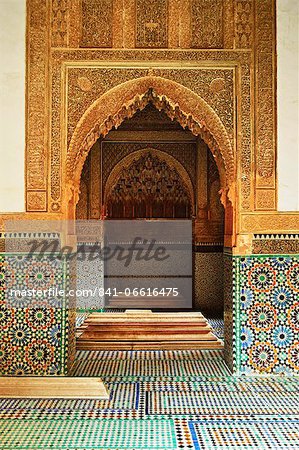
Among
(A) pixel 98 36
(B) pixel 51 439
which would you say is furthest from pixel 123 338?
(A) pixel 98 36

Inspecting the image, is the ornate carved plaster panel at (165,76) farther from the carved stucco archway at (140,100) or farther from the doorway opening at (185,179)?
the doorway opening at (185,179)

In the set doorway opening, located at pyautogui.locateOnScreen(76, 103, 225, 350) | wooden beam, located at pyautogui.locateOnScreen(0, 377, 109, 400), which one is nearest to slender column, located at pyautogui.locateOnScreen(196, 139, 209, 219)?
doorway opening, located at pyautogui.locateOnScreen(76, 103, 225, 350)

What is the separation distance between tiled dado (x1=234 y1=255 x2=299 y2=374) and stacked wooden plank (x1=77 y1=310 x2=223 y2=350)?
3.55 feet

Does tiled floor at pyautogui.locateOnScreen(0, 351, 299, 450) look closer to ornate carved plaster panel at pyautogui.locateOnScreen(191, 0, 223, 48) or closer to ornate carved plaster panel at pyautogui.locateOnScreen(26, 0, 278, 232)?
ornate carved plaster panel at pyautogui.locateOnScreen(26, 0, 278, 232)

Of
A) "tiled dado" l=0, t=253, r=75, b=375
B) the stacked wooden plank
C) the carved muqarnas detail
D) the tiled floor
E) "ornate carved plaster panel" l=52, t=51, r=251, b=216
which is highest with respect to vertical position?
"ornate carved plaster panel" l=52, t=51, r=251, b=216

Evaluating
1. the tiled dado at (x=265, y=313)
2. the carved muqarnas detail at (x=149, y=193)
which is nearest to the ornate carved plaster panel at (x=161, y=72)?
the tiled dado at (x=265, y=313)

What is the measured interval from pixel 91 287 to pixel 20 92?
12.6 ft

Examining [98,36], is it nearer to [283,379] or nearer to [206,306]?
[283,379]

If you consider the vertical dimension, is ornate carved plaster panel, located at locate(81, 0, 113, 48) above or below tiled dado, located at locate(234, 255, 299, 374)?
above

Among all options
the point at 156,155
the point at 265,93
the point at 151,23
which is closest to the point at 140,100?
the point at 151,23

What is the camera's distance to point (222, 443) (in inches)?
107

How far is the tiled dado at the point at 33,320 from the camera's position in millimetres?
3852

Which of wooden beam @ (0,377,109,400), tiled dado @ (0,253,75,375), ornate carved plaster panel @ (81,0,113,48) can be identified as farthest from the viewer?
ornate carved plaster panel @ (81,0,113,48)

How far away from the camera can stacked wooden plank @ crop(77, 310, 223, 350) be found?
5020mm
